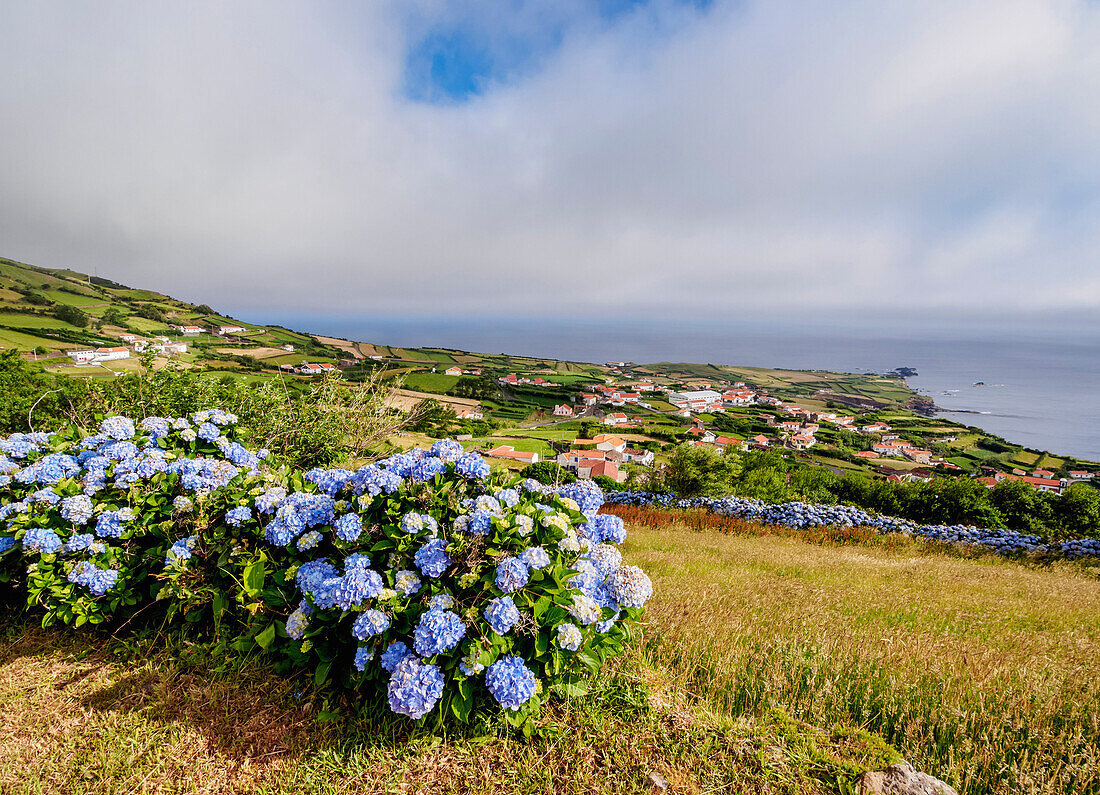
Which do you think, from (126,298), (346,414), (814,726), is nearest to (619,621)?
(814,726)

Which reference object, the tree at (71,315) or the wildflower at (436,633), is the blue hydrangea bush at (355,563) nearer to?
the wildflower at (436,633)

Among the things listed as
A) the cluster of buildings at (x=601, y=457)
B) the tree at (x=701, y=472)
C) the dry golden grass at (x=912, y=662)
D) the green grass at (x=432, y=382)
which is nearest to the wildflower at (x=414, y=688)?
the dry golden grass at (x=912, y=662)

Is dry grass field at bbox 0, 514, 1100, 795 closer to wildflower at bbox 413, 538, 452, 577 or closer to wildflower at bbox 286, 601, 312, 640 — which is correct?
wildflower at bbox 286, 601, 312, 640

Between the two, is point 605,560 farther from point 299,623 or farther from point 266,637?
point 266,637

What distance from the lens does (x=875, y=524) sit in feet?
34.7

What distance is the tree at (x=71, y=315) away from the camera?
1233 inches

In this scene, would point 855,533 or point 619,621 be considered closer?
point 619,621

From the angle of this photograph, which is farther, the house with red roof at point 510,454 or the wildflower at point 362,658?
the house with red roof at point 510,454

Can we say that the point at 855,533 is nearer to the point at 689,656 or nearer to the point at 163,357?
the point at 689,656

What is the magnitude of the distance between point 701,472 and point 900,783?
14.7 metres

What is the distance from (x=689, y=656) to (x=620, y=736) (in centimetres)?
84

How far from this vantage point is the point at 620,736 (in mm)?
2340

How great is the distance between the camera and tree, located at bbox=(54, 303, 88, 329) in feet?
103

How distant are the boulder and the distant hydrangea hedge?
9.41 m
